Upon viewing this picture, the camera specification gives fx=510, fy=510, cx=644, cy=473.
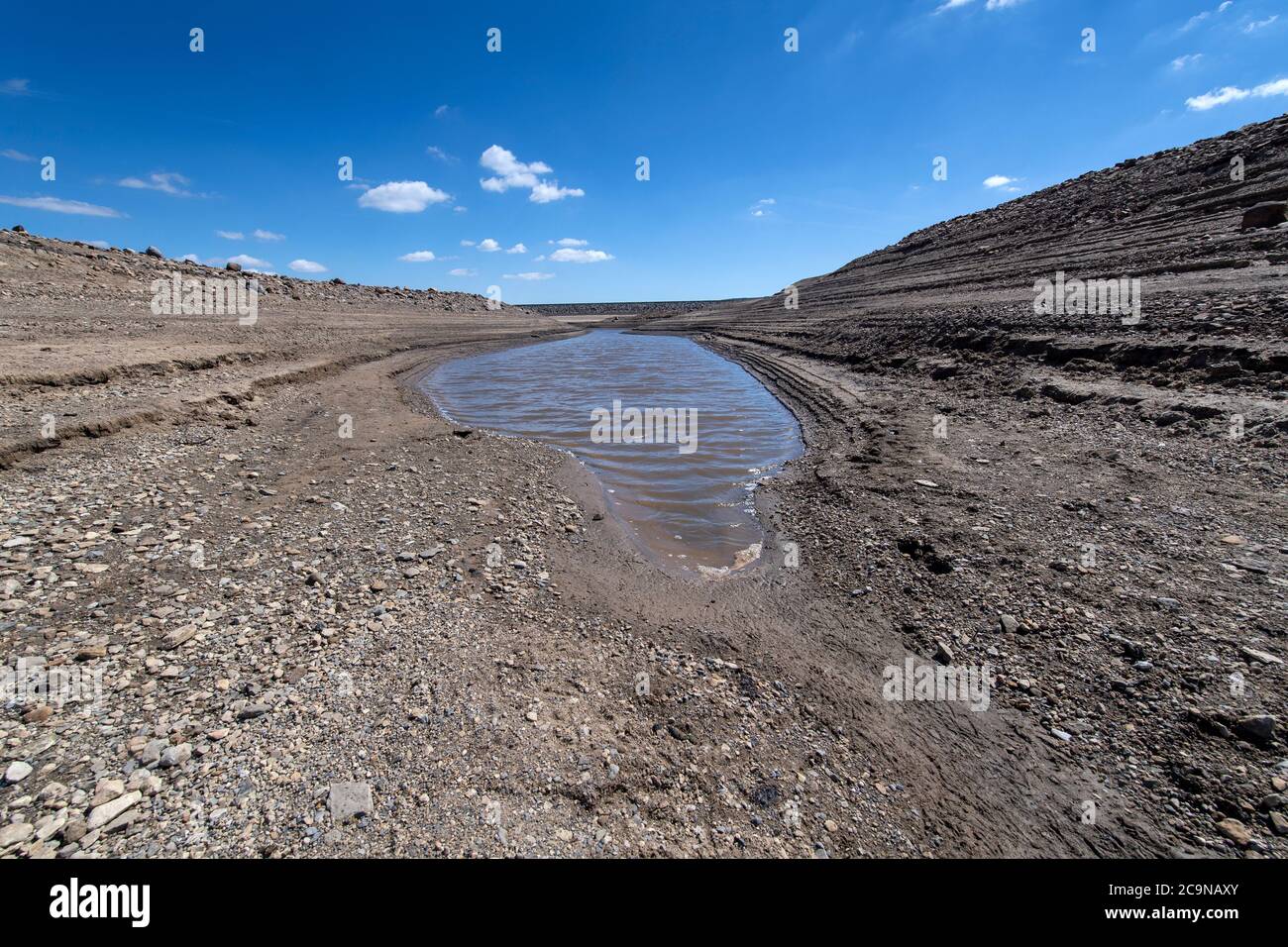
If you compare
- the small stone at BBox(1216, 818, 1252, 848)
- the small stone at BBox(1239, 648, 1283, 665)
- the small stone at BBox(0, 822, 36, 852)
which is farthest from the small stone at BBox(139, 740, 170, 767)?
the small stone at BBox(1239, 648, 1283, 665)

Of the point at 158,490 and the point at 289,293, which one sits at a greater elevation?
the point at 289,293

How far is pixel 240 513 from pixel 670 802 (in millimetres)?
6726

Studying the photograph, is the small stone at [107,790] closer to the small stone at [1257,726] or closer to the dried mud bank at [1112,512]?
the dried mud bank at [1112,512]

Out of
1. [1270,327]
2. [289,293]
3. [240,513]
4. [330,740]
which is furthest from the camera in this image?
[289,293]

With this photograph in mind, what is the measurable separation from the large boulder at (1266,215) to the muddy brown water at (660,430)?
12.8 meters

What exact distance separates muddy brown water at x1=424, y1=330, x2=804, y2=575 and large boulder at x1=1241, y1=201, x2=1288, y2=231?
12765 mm

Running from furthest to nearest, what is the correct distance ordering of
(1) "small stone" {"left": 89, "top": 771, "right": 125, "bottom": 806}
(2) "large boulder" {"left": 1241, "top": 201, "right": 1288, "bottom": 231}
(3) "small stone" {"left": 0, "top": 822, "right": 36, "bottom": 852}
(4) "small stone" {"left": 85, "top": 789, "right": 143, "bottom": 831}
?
(2) "large boulder" {"left": 1241, "top": 201, "right": 1288, "bottom": 231} < (1) "small stone" {"left": 89, "top": 771, "right": 125, "bottom": 806} < (4) "small stone" {"left": 85, "top": 789, "right": 143, "bottom": 831} < (3) "small stone" {"left": 0, "top": 822, "right": 36, "bottom": 852}

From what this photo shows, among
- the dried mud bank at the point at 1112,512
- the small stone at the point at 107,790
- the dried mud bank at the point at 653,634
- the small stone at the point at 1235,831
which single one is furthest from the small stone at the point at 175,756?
the small stone at the point at 1235,831

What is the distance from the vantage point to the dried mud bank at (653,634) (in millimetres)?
3062

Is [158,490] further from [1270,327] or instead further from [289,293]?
[289,293]

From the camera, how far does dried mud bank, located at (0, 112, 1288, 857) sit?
306 centimetres

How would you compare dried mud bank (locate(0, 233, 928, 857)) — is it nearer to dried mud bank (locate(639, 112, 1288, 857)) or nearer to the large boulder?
dried mud bank (locate(639, 112, 1288, 857))
